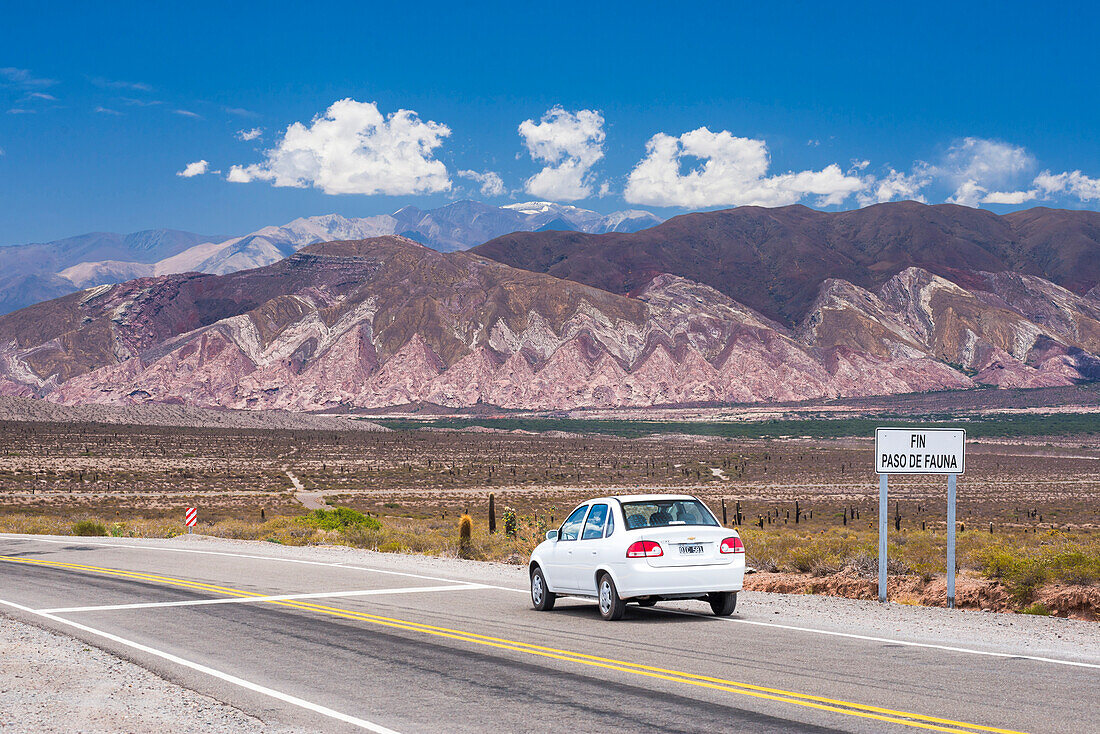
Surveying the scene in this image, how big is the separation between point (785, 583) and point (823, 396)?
160563 millimetres

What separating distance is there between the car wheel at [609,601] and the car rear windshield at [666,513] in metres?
0.78

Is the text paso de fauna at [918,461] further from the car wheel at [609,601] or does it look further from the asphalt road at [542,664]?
the car wheel at [609,601]

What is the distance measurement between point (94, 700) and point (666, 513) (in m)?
7.04

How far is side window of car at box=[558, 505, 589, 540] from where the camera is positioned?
14.0 metres

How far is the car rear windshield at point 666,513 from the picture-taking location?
43.4ft

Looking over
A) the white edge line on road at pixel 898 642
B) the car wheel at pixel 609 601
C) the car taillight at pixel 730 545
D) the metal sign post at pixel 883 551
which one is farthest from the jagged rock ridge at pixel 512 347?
the car taillight at pixel 730 545

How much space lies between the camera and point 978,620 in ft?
42.7

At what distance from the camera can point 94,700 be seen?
8.87 m

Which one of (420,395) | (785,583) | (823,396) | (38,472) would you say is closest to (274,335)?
(420,395)

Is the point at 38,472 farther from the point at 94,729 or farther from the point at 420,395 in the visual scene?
the point at 420,395

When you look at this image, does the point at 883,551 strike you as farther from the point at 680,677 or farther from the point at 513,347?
the point at 513,347

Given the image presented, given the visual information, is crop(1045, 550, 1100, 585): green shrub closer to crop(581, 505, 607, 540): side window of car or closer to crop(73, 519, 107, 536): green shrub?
crop(581, 505, 607, 540): side window of car

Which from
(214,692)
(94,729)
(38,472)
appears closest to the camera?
(94,729)

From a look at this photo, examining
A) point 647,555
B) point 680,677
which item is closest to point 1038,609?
point 647,555
